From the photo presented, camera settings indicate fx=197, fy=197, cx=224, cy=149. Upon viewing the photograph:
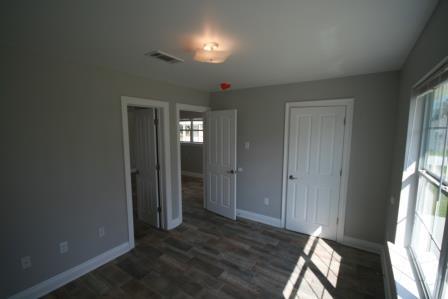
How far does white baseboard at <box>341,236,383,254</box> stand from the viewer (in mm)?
2674

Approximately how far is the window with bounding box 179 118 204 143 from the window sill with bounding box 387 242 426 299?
5.60m

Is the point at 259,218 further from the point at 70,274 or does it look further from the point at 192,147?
the point at 192,147

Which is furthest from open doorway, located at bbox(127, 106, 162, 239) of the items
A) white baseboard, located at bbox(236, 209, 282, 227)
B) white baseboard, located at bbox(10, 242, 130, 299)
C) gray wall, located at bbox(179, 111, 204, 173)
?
gray wall, located at bbox(179, 111, 204, 173)

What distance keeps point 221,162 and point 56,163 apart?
238cm

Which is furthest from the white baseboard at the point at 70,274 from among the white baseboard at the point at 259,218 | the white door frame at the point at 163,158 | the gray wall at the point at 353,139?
the gray wall at the point at 353,139

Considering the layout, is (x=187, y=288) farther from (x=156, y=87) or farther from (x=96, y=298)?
(x=156, y=87)

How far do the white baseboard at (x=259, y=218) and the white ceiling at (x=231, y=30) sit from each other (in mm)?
2488

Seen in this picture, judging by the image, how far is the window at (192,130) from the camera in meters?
6.75

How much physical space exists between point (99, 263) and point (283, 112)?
328 centimetres

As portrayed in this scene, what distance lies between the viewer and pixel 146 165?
3404 mm

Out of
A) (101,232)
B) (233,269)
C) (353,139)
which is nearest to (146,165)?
(101,232)

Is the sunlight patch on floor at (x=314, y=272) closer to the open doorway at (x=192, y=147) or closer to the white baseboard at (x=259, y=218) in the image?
the white baseboard at (x=259, y=218)

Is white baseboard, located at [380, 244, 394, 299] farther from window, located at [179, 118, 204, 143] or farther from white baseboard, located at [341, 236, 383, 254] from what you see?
window, located at [179, 118, 204, 143]

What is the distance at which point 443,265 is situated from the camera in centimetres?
109
